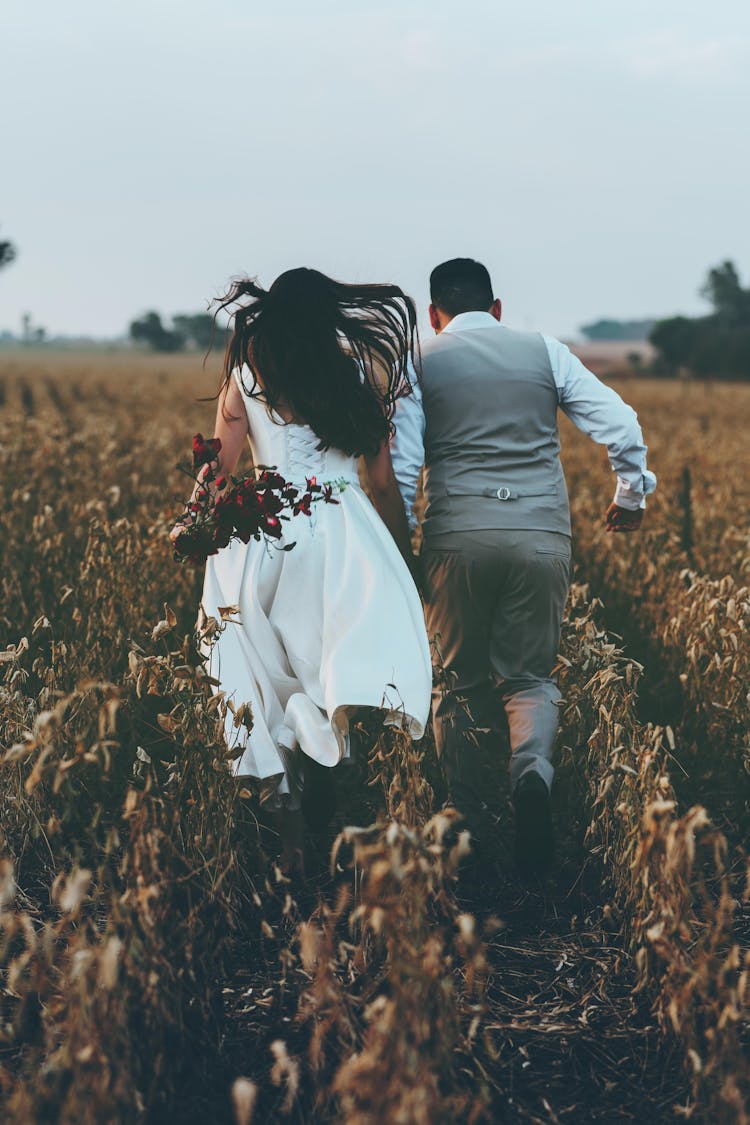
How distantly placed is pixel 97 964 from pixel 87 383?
35.9m

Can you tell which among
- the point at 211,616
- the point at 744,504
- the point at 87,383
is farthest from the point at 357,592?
the point at 87,383

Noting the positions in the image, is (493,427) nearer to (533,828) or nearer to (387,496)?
(387,496)

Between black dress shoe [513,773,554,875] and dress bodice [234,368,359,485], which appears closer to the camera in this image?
black dress shoe [513,773,554,875]

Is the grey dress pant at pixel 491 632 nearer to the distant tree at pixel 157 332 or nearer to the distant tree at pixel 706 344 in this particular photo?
the distant tree at pixel 706 344

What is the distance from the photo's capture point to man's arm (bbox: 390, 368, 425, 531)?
408 centimetres

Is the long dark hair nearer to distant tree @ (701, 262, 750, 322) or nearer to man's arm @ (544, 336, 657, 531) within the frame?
man's arm @ (544, 336, 657, 531)

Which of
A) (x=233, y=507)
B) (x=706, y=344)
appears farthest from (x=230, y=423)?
→ (x=706, y=344)

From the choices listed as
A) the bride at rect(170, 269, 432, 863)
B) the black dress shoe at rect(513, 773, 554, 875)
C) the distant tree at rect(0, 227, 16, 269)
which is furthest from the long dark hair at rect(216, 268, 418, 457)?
the distant tree at rect(0, 227, 16, 269)

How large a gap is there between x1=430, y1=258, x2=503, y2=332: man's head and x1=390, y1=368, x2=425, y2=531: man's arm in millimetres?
337

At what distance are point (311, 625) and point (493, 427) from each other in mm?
919

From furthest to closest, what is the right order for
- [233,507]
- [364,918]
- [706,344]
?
[706,344]
[233,507]
[364,918]

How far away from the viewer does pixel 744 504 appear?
916cm

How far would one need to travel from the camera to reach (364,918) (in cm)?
313

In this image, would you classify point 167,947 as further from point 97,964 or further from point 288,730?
point 288,730
